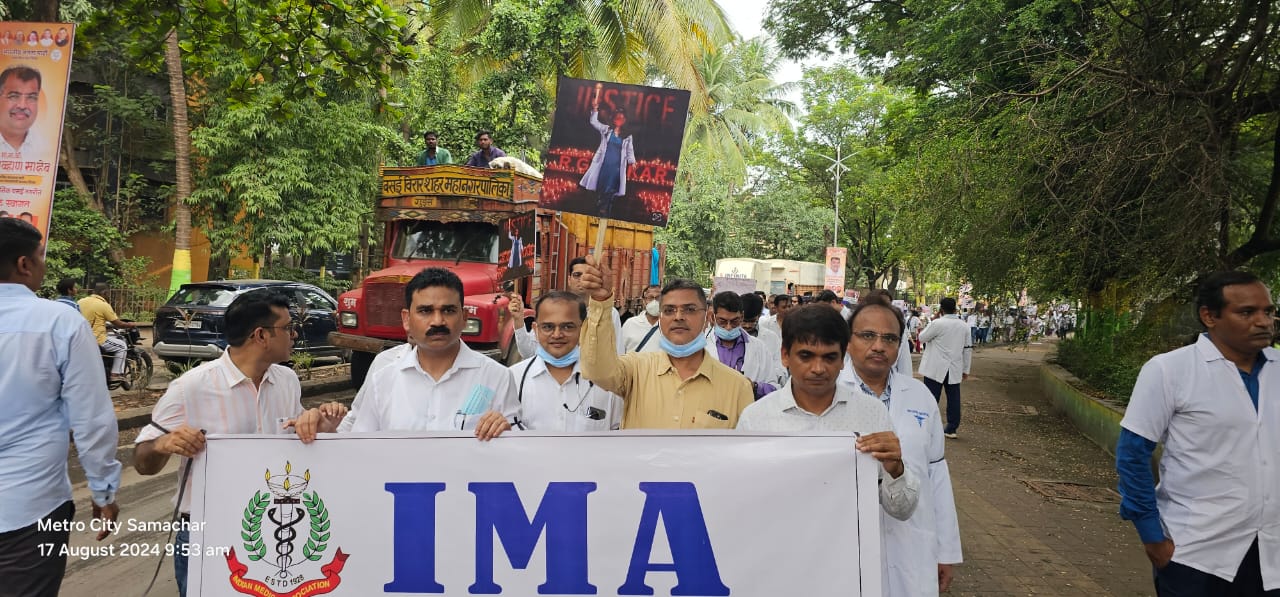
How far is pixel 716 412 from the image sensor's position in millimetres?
3656

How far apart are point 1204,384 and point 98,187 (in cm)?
2499

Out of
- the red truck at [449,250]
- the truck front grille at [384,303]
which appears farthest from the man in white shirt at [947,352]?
the truck front grille at [384,303]

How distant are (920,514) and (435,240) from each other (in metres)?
10.1

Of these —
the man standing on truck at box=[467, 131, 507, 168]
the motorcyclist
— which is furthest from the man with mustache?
the man standing on truck at box=[467, 131, 507, 168]

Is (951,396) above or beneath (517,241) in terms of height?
beneath

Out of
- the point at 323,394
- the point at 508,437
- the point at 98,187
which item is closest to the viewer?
the point at 508,437

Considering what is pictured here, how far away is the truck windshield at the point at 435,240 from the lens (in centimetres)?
1216

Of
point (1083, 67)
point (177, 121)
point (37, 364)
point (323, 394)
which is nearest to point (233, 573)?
point (37, 364)

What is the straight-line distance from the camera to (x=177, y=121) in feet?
59.4

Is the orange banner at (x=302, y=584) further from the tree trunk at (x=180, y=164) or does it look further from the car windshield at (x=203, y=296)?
the tree trunk at (x=180, y=164)

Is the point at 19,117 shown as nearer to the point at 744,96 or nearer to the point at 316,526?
the point at 316,526

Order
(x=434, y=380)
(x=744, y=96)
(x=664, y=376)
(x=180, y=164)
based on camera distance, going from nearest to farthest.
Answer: (x=434, y=380)
(x=664, y=376)
(x=180, y=164)
(x=744, y=96)

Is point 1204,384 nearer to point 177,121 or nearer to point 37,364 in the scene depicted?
point 37,364

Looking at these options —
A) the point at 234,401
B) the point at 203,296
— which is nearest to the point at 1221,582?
the point at 234,401
